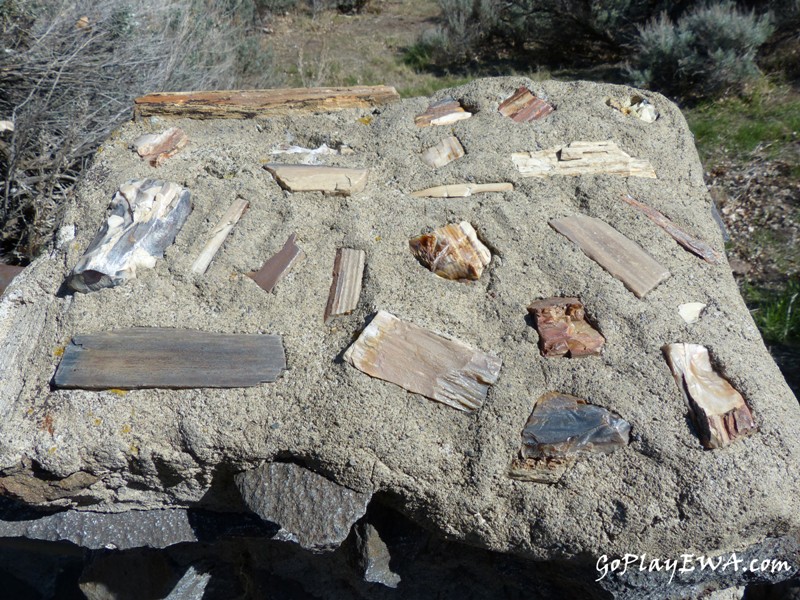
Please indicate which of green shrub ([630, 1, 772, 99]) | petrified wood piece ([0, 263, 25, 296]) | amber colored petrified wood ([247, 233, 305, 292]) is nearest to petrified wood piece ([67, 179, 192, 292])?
amber colored petrified wood ([247, 233, 305, 292])

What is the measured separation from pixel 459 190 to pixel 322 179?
0.40 m

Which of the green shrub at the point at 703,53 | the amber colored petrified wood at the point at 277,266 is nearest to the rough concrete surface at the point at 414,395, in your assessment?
the amber colored petrified wood at the point at 277,266

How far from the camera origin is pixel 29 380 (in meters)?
1.65

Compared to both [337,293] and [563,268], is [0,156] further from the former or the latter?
[563,268]

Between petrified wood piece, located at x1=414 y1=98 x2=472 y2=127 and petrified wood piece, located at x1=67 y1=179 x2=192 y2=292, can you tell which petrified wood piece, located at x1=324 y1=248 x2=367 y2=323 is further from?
petrified wood piece, located at x1=414 y1=98 x2=472 y2=127

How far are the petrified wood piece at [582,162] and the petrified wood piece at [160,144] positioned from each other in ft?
3.45

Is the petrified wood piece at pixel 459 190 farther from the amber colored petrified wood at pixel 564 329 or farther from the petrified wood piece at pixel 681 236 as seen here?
the amber colored petrified wood at pixel 564 329

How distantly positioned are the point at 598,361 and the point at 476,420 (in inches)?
12.5

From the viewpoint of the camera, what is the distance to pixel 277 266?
71.5 inches

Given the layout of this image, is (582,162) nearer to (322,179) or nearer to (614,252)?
(614,252)

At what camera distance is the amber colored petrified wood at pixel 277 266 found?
1784mm

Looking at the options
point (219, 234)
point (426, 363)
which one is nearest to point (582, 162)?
point (426, 363)

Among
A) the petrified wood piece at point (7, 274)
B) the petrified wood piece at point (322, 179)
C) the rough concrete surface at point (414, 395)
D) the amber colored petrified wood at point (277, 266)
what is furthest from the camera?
the petrified wood piece at point (7, 274)

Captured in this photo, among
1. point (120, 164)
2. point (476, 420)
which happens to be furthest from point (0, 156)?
point (476, 420)
